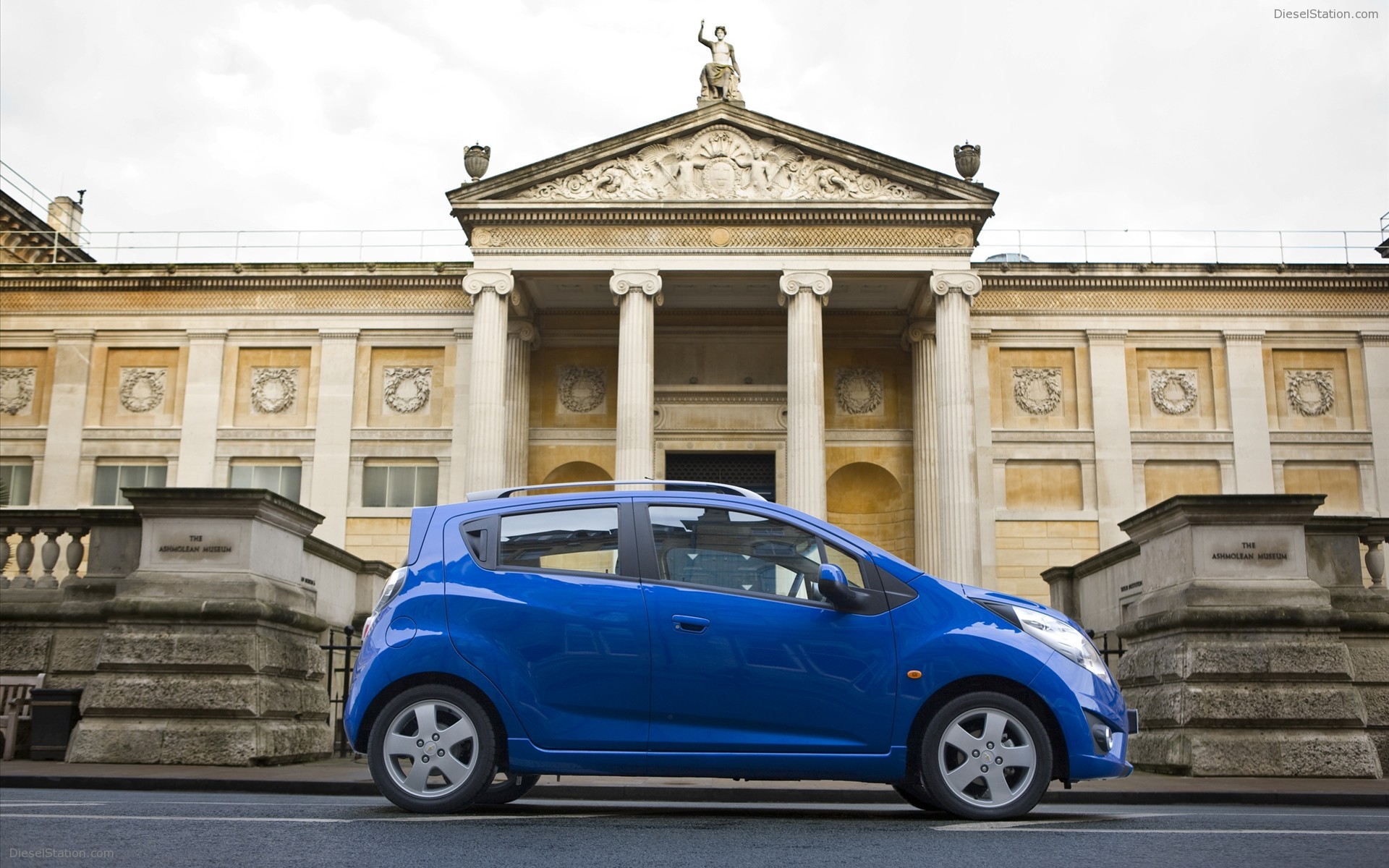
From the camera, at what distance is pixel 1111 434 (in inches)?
1384

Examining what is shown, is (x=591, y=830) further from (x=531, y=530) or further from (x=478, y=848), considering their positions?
(x=531, y=530)

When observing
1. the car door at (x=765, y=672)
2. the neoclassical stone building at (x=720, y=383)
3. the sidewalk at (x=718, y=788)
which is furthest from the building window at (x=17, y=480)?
the car door at (x=765, y=672)

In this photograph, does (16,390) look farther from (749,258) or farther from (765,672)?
(765,672)

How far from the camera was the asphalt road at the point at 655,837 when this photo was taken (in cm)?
550

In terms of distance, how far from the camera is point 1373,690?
12969mm

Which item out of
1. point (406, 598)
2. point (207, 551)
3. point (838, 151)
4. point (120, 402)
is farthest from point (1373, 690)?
point (120, 402)

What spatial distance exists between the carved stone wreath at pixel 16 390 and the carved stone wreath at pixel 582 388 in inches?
601

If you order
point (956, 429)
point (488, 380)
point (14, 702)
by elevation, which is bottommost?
point (14, 702)

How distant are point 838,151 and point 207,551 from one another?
73.8 ft

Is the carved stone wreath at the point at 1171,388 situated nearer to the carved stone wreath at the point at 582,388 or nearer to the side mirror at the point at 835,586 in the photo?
the carved stone wreath at the point at 582,388

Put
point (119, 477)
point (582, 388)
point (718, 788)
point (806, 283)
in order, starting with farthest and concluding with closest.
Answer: point (582, 388) < point (119, 477) < point (806, 283) < point (718, 788)

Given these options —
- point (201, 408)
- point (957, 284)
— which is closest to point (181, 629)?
point (957, 284)

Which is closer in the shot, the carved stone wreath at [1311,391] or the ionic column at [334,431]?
the ionic column at [334,431]

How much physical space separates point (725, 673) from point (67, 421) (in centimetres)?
3430
